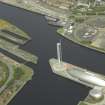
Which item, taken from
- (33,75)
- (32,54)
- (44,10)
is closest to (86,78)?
(33,75)

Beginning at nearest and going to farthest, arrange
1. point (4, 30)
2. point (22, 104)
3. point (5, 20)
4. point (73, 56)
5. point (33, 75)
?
point (22, 104) → point (33, 75) → point (73, 56) → point (4, 30) → point (5, 20)

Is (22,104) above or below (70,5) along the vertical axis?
below

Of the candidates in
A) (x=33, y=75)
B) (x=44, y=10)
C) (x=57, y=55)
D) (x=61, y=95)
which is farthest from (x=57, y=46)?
(x=44, y=10)

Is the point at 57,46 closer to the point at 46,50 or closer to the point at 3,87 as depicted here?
the point at 46,50

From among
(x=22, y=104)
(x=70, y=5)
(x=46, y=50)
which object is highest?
(x=70, y=5)

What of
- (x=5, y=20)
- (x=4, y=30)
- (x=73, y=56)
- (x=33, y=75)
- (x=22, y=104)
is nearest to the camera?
(x=22, y=104)

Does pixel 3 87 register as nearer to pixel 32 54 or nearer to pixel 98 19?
pixel 32 54

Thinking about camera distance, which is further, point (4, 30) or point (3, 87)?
point (4, 30)
